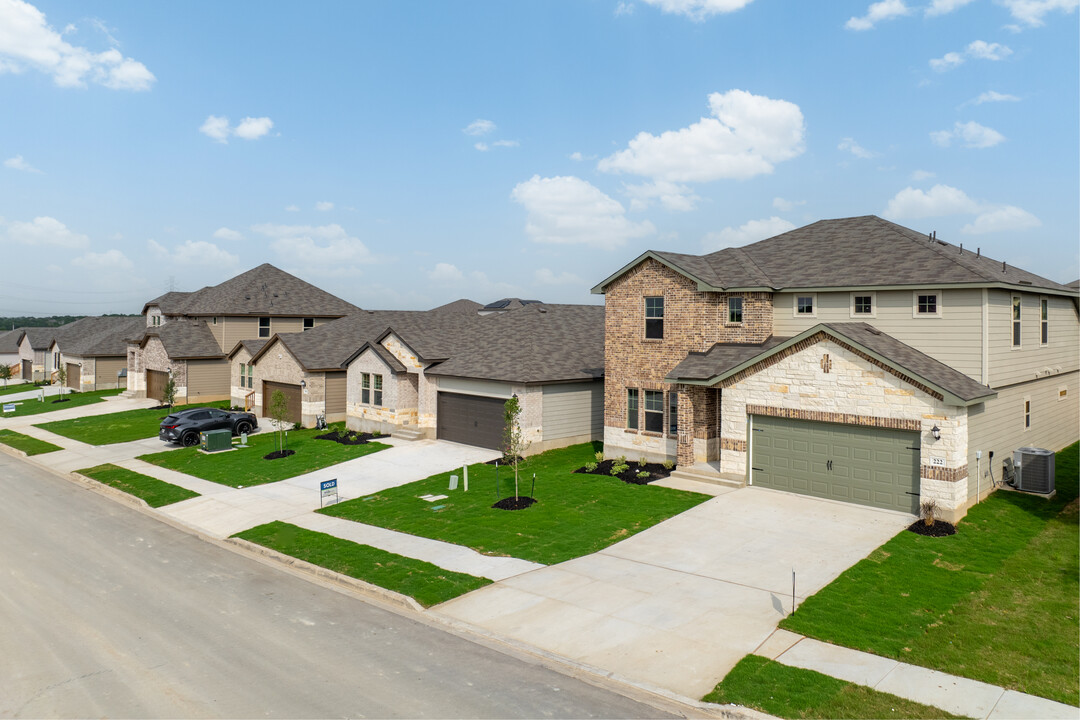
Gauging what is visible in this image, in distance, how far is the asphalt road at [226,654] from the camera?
9203 mm

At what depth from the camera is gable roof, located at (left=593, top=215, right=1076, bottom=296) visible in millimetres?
19922

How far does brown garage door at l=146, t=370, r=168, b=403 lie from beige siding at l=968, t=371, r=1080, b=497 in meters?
43.8

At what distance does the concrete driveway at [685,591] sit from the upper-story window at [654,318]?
7.53 metres

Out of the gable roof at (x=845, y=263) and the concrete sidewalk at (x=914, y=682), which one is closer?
the concrete sidewalk at (x=914, y=682)

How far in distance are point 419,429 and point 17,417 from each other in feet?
95.2

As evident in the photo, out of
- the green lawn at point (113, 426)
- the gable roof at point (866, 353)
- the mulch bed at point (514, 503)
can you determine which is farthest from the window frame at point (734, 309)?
the green lawn at point (113, 426)

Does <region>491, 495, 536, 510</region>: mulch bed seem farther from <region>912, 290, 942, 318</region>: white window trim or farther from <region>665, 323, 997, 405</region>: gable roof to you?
<region>912, 290, 942, 318</region>: white window trim

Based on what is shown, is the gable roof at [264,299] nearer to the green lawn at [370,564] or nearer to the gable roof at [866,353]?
the green lawn at [370,564]

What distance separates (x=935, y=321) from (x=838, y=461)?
5.12 meters

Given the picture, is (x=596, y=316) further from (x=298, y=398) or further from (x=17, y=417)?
(x=17, y=417)

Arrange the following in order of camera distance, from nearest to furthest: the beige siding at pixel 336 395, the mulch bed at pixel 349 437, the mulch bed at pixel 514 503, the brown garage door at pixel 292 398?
the mulch bed at pixel 514 503 < the mulch bed at pixel 349 437 < the beige siding at pixel 336 395 < the brown garage door at pixel 292 398

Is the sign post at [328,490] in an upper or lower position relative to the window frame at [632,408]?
lower

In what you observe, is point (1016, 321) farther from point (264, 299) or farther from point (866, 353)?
point (264, 299)

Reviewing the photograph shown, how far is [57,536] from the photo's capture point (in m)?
17.8
